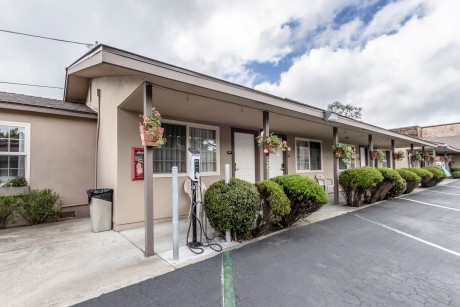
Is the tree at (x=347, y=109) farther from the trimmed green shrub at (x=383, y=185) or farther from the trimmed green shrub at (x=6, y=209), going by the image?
the trimmed green shrub at (x=6, y=209)

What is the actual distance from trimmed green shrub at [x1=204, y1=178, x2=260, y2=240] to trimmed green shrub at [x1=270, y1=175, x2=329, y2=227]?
835mm

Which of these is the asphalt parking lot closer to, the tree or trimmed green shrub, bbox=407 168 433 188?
trimmed green shrub, bbox=407 168 433 188

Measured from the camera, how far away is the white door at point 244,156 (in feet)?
22.7

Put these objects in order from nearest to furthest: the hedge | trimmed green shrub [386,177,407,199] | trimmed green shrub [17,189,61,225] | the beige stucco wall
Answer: trimmed green shrub [17,189,61,225] < the beige stucco wall < trimmed green shrub [386,177,407,199] < the hedge

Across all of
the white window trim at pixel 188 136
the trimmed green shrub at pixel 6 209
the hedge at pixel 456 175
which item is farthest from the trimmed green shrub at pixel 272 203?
the hedge at pixel 456 175

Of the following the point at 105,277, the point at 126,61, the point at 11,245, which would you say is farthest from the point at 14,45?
the point at 105,277

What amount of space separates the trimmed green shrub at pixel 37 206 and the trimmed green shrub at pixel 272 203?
477 centimetres

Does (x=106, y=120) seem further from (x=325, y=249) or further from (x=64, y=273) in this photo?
(x=325, y=249)

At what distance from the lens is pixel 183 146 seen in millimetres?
5676

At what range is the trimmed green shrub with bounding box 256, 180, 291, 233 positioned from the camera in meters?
3.90

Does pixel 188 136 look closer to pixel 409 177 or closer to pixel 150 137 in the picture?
pixel 150 137

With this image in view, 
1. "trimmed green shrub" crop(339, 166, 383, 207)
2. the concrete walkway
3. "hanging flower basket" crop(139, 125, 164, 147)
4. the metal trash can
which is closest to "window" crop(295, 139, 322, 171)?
"trimmed green shrub" crop(339, 166, 383, 207)

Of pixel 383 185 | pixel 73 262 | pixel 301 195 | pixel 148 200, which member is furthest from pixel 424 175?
pixel 73 262

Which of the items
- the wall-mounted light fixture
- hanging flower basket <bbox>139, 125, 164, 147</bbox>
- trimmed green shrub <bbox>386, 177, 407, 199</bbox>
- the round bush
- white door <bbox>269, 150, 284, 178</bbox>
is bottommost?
trimmed green shrub <bbox>386, 177, 407, 199</bbox>
